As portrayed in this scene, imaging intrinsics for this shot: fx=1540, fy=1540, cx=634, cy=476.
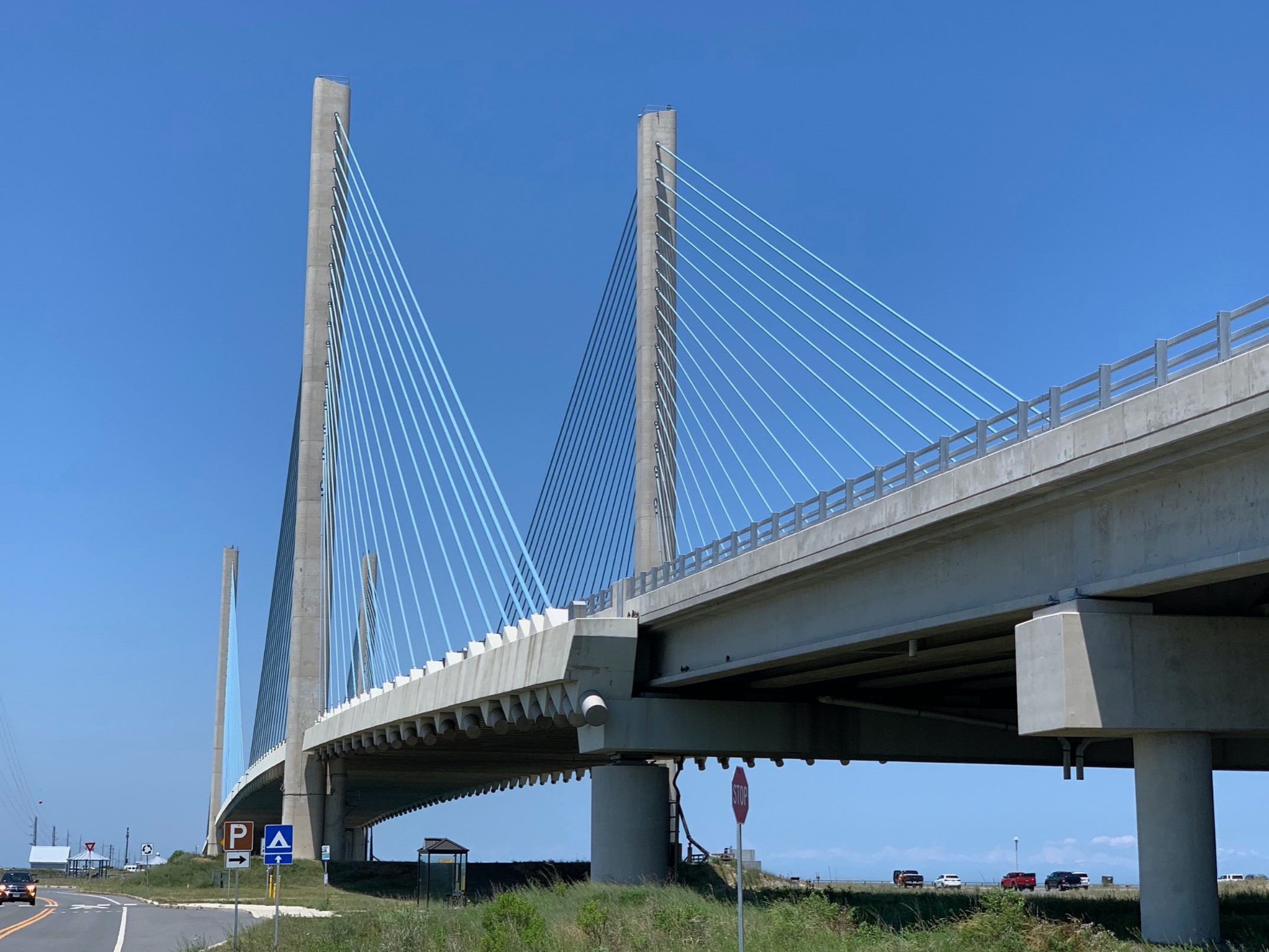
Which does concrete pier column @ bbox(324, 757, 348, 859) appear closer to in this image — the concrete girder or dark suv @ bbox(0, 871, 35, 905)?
dark suv @ bbox(0, 871, 35, 905)

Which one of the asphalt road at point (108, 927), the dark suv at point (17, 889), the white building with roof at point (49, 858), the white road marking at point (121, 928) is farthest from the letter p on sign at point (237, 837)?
the white building with roof at point (49, 858)

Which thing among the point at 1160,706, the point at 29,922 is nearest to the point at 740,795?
the point at 1160,706

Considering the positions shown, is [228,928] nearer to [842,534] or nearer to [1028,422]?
[842,534]

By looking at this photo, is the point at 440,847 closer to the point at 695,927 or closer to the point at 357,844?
the point at 695,927

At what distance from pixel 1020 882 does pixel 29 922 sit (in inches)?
1670

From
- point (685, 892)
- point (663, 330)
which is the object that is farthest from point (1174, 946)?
point (663, 330)

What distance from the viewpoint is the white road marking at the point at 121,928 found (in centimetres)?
3092

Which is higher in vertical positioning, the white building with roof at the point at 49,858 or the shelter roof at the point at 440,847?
the shelter roof at the point at 440,847

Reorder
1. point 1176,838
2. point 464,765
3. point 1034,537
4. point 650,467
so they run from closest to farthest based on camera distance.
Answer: point 1176,838 → point 1034,537 → point 650,467 → point 464,765

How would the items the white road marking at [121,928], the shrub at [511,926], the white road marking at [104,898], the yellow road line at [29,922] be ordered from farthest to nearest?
the white road marking at [104,898]
the yellow road line at [29,922]
the white road marking at [121,928]
the shrub at [511,926]

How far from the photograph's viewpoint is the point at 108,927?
39.7 meters

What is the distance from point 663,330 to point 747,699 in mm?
10124

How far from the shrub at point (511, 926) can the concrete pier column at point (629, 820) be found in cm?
855

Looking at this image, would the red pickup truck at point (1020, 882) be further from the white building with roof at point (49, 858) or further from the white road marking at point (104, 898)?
the white building with roof at point (49, 858)
